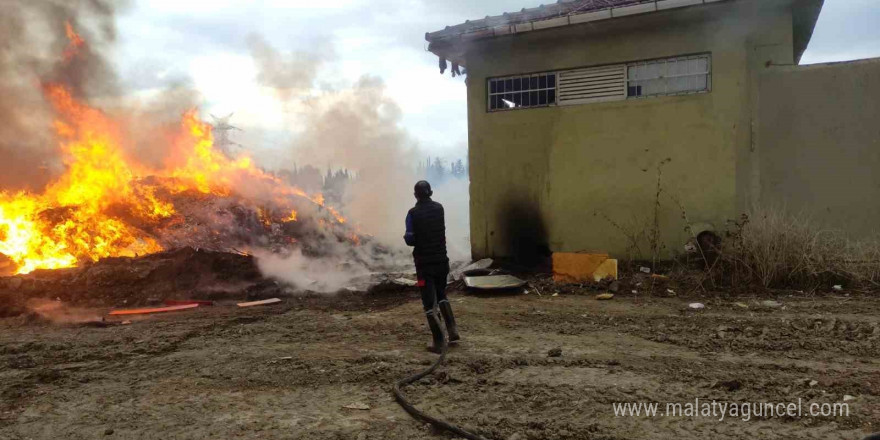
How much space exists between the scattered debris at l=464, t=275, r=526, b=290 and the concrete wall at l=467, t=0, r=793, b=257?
1326 mm

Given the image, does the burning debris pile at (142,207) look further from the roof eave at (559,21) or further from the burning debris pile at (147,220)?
the roof eave at (559,21)

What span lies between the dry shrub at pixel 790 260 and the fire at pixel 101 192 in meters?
10.1

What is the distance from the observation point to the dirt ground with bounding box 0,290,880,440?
3525mm

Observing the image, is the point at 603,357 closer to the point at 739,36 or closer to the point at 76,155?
the point at 739,36

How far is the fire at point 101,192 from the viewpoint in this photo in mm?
10898

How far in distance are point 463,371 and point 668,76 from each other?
279 inches

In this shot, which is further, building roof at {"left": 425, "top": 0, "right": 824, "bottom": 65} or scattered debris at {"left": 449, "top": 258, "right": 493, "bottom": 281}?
scattered debris at {"left": 449, "top": 258, "right": 493, "bottom": 281}

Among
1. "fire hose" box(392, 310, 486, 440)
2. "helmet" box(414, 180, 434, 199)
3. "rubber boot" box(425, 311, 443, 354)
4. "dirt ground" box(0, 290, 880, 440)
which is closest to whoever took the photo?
"fire hose" box(392, 310, 486, 440)

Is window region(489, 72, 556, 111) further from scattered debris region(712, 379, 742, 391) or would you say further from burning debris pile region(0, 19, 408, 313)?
scattered debris region(712, 379, 742, 391)

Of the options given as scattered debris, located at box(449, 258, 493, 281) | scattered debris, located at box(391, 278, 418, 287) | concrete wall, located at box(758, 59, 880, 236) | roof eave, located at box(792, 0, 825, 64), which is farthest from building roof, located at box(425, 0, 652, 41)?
scattered debris, located at box(391, 278, 418, 287)

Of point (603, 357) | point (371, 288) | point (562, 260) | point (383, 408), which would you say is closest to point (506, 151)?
point (562, 260)

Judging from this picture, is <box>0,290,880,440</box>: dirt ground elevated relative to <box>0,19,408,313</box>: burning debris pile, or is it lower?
lower

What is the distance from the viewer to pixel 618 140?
30.8 feet

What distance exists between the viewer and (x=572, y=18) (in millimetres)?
8992
